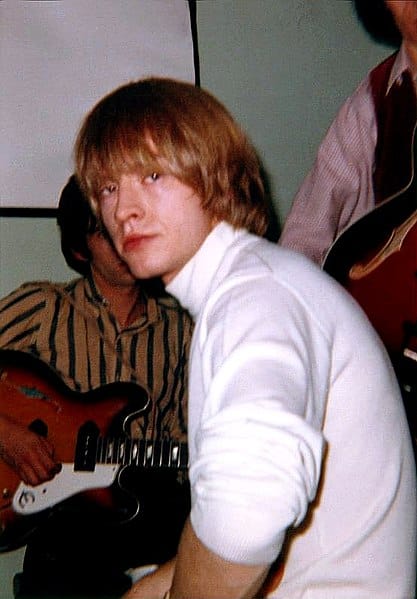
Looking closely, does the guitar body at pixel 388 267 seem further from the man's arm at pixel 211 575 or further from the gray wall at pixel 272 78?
the man's arm at pixel 211 575

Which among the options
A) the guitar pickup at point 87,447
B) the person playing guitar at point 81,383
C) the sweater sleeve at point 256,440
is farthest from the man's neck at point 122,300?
the sweater sleeve at point 256,440

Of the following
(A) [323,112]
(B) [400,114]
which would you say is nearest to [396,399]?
(B) [400,114]

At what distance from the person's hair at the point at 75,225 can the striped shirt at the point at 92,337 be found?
1.0 inches

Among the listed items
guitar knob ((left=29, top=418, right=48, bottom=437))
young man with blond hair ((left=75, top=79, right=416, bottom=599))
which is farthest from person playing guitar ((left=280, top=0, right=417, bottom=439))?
guitar knob ((left=29, top=418, right=48, bottom=437))

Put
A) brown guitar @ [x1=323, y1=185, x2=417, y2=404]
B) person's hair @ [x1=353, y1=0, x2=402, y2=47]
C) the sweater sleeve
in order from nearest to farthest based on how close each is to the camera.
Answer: the sweater sleeve, brown guitar @ [x1=323, y1=185, x2=417, y2=404], person's hair @ [x1=353, y1=0, x2=402, y2=47]

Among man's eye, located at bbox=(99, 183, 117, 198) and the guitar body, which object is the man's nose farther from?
the guitar body

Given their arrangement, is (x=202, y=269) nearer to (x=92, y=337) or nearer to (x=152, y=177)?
(x=152, y=177)

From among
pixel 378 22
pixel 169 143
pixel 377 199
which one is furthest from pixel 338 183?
pixel 169 143

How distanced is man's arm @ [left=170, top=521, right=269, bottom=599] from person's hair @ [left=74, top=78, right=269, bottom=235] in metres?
0.23

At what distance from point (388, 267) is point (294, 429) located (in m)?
0.36

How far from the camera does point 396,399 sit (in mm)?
402

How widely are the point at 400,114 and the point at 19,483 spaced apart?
591mm

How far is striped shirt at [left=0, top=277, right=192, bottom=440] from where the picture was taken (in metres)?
0.78

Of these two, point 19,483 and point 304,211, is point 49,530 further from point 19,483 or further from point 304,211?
point 304,211
